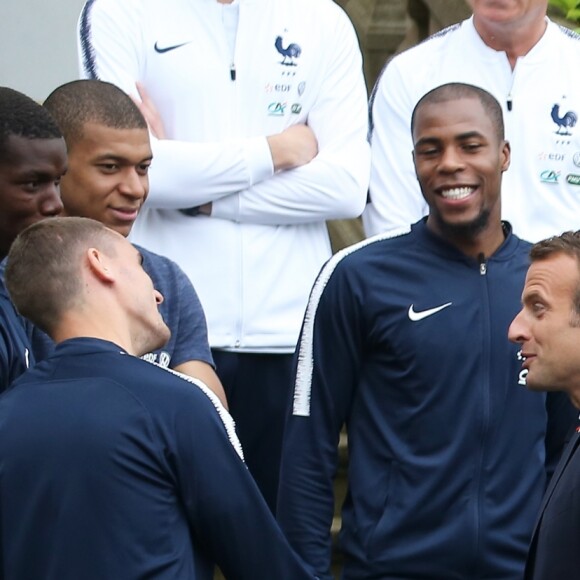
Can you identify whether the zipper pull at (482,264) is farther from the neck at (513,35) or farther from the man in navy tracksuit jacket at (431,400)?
the neck at (513,35)

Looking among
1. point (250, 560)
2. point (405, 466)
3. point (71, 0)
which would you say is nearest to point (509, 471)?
point (405, 466)

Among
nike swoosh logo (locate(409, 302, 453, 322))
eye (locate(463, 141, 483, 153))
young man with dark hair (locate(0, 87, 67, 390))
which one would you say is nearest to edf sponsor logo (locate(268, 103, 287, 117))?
eye (locate(463, 141, 483, 153))

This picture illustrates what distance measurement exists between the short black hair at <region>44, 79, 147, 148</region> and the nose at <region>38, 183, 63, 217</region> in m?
0.58

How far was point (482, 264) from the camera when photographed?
4422 mm

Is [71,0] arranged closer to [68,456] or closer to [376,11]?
[376,11]

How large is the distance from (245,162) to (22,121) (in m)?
1.07

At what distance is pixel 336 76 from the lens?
5.20m

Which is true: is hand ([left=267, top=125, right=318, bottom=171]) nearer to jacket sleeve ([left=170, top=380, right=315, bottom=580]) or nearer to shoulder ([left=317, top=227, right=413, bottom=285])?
shoulder ([left=317, top=227, right=413, bottom=285])

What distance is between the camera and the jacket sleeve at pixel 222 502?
3127 mm

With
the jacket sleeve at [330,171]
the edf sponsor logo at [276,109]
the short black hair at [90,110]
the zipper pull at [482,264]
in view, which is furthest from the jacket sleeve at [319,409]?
the edf sponsor logo at [276,109]

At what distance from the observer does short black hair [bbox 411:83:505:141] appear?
4.55 m

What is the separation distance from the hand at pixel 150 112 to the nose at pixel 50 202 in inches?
38.7

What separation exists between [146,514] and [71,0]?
161 inches

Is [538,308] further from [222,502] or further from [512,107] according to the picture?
[512,107]
